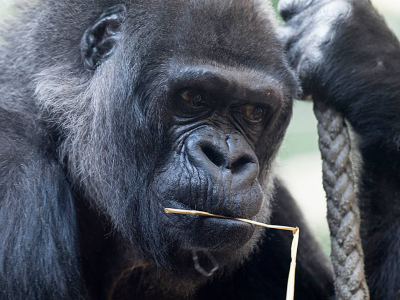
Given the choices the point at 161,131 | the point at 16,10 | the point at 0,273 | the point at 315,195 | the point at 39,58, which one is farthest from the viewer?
the point at 315,195

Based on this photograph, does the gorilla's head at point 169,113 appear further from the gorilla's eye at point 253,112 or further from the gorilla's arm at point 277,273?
the gorilla's arm at point 277,273

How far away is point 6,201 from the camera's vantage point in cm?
287

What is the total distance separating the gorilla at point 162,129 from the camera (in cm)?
288

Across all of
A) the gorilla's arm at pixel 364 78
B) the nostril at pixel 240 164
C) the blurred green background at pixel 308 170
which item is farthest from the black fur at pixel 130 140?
the blurred green background at pixel 308 170

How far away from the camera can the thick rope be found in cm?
321

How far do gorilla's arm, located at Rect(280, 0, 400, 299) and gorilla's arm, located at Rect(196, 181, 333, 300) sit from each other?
393 mm

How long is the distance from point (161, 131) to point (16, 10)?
1360mm

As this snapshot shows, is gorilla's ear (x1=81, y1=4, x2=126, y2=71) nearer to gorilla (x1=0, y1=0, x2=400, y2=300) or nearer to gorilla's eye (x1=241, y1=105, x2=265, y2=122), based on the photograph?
gorilla (x1=0, y1=0, x2=400, y2=300)

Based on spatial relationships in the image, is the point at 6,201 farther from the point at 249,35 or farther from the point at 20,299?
the point at 249,35

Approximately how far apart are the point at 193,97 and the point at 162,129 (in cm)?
22

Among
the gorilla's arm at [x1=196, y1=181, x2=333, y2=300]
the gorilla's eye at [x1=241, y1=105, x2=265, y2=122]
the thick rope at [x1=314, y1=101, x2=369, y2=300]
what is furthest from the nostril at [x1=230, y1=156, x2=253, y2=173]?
the gorilla's arm at [x1=196, y1=181, x2=333, y2=300]

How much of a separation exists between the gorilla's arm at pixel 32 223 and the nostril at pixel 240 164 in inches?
33.3

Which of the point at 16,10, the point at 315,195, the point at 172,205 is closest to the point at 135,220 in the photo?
the point at 172,205

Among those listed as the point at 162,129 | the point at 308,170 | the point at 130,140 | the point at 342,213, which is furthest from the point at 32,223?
the point at 308,170
